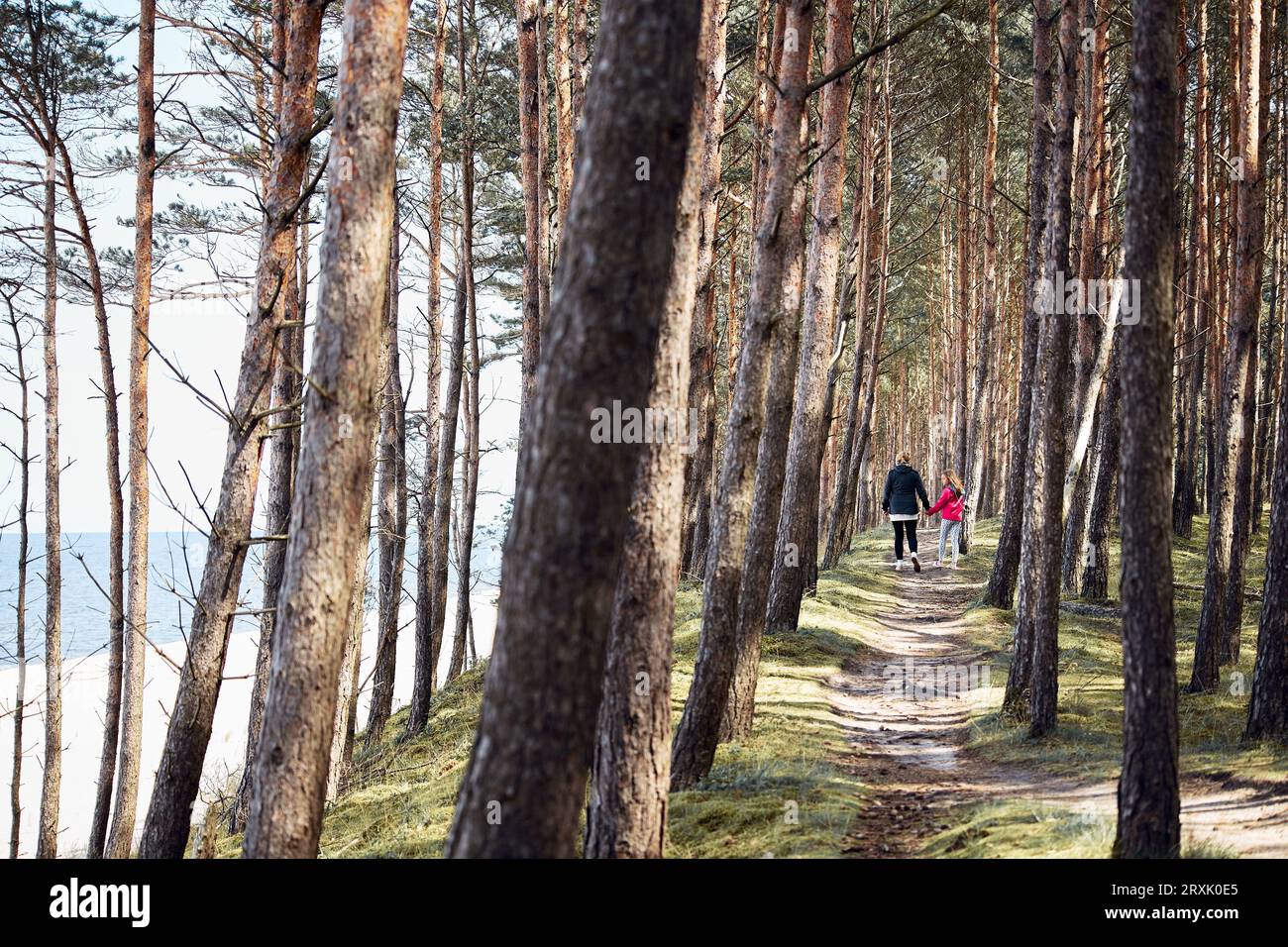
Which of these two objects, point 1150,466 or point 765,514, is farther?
point 765,514

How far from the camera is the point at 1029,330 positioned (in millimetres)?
14008

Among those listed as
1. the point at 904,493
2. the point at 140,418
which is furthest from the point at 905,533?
Answer: the point at 140,418

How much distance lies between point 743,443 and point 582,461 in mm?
4642

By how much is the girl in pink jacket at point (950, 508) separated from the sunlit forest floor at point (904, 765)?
14.7 feet

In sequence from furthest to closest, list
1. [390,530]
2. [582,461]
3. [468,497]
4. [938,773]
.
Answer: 1. [468,497]
2. [390,530]
3. [938,773]
4. [582,461]

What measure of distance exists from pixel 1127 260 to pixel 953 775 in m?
4.49

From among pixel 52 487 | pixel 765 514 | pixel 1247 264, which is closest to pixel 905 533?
pixel 1247 264

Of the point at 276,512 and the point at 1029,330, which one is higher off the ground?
the point at 1029,330

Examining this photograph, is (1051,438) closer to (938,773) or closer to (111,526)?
(938,773)

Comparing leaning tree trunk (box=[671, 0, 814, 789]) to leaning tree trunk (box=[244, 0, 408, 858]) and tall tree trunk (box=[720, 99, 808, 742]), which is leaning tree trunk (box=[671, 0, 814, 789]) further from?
leaning tree trunk (box=[244, 0, 408, 858])

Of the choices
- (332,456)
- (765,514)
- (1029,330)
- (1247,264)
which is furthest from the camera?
(1029,330)

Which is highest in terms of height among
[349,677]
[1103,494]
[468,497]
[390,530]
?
[1103,494]

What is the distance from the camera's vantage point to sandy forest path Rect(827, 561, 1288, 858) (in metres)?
6.12

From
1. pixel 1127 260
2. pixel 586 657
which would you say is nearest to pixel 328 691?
pixel 586 657
